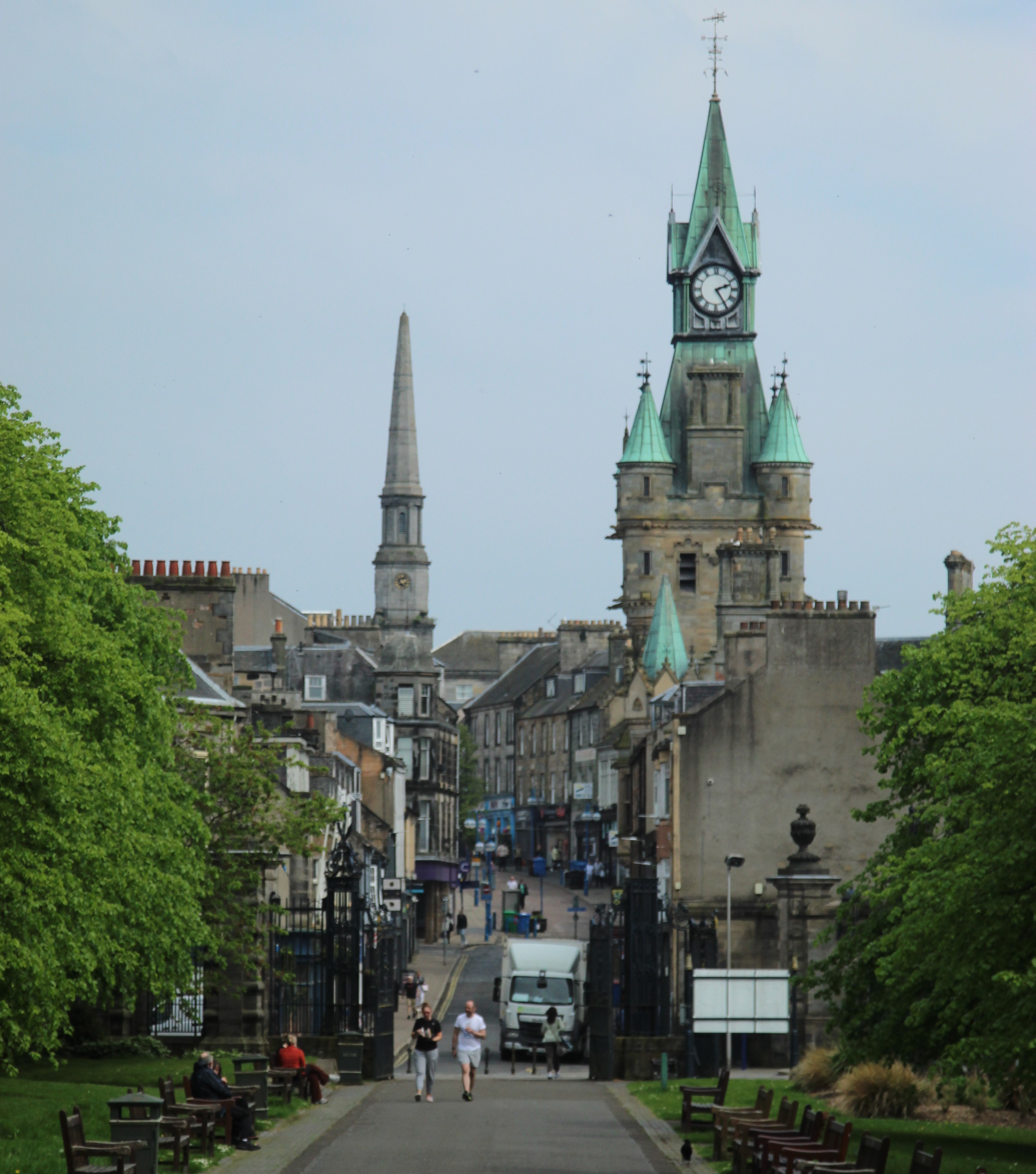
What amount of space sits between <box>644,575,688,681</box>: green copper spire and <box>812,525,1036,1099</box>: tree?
75.0 metres

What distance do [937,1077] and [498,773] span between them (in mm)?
137861

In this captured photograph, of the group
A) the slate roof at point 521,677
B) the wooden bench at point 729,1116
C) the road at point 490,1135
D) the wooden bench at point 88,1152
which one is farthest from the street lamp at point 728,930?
the slate roof at point 521,677

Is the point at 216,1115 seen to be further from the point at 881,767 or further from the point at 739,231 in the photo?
the point at 739,231

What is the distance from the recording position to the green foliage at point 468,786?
15638 cm

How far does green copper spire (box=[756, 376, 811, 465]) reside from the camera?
134 metres

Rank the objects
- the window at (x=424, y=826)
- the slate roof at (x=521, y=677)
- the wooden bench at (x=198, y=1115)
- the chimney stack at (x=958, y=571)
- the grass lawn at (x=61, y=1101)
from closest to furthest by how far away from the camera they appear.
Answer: the grass lawn at (x=61, y=1101) → the wooden bench at (x=198, y=1115) → the chimney stack at (x=958, y=571) → the window at (x=424, y=826) → the slate roof at (x=521, y=677)

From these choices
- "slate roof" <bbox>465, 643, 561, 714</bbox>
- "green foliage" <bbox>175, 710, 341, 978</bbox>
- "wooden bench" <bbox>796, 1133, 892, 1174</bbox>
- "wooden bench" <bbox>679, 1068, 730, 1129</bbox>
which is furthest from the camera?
"slate roof" <bbox>465, 643, 561, 714</bbox>

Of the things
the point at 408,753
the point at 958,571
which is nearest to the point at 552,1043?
the point at 958,571

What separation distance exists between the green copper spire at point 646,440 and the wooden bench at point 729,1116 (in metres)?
109

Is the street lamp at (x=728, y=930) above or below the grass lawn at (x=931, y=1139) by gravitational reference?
above

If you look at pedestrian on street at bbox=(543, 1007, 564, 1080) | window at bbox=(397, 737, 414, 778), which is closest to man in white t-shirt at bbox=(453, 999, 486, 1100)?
pedestrian on street at bbox=(543, 1007, 564, 1080)

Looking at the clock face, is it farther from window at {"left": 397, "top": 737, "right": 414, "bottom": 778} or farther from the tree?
the tree

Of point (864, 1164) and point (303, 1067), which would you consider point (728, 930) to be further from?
point (864, 1164)

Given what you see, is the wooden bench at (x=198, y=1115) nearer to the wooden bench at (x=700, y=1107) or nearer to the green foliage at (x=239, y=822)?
the wooden bench at (x=700, y=1107)
